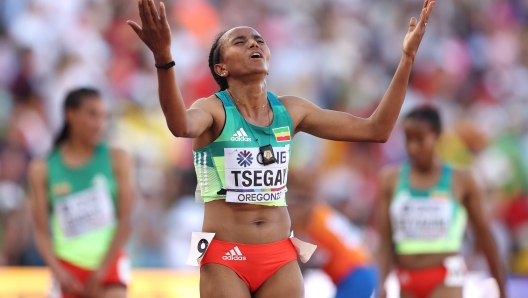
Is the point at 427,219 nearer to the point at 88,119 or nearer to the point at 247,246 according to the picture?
the point at 247,246

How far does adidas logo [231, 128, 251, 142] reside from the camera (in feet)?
16.0

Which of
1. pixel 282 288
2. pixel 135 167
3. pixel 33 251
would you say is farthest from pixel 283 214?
pixel 135 167

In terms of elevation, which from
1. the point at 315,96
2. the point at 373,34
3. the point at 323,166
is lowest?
the point at 323,166

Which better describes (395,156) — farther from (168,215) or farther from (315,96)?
(168,215)

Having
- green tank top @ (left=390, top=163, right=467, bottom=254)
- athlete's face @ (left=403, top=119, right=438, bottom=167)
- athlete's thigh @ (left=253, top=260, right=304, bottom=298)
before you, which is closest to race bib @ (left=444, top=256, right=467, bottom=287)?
green tank top @ (left=390, top=163, right=467, bottom=254)

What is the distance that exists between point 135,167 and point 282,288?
7.48 metres

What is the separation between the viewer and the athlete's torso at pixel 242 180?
15.9 feet

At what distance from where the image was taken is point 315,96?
47.2 feet

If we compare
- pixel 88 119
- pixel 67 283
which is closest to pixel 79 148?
pixel 88 119

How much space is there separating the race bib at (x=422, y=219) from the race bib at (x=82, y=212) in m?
2.68

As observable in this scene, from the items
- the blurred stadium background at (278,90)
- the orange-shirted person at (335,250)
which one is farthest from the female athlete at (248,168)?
the blurred stadium background at (278,90)

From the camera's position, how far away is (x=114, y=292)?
7180 millimetres

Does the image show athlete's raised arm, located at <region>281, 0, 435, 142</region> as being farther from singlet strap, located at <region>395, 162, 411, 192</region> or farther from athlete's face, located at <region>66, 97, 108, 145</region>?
athlete's face, located at <region>66, 97, 108, 145</region>

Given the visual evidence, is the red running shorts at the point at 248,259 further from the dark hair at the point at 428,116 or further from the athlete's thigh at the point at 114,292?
the dark hair at the point at 428,116
